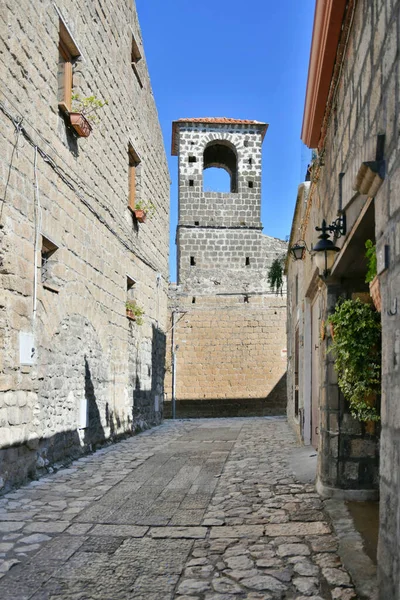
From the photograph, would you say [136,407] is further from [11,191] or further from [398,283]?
[398,283]

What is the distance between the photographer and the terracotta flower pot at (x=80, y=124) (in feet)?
23.3

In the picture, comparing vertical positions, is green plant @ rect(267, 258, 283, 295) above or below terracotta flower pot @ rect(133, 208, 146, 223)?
below

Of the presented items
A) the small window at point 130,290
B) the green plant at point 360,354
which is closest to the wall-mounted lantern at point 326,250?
the green plant at point 360,354

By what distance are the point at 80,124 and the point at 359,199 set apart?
4701 mm

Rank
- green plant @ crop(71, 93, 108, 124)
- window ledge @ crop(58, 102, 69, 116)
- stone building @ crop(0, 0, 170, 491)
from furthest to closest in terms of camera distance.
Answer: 1. green plant @ crop(71, 93, 108, 124)
2. window ledge @ crop(58, 102, 69, 116)
3. stone building @ crop(0, 0, 170, 491)

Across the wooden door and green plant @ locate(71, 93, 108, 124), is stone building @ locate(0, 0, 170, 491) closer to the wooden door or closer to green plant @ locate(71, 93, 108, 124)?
green plant @ locate(71, 93, 108, 124)

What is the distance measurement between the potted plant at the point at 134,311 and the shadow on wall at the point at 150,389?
85cm

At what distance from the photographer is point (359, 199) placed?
3.53 m

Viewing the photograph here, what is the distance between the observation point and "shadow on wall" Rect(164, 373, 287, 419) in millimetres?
17734

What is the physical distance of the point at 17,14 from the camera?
568 centimetres

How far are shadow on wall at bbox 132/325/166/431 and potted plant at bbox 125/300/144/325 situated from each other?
2.77ft

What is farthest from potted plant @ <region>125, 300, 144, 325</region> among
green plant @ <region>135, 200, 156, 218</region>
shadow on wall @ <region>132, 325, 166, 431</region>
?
green plant @ <region>135, 200, 156, 218</region>

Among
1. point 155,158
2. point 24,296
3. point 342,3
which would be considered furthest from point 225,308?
point 342,3

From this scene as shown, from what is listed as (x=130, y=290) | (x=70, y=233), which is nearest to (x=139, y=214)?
(x=130, y=290)
